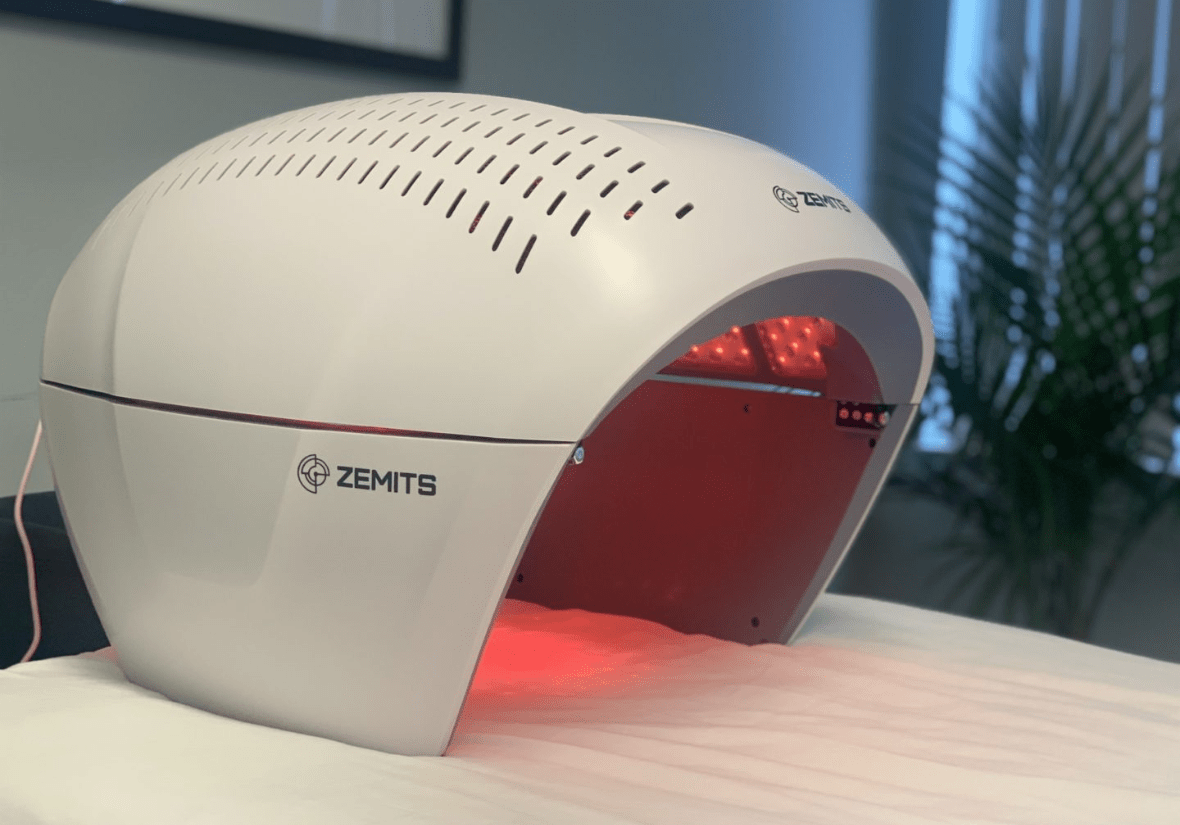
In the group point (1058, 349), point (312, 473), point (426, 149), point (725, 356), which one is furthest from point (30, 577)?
point (1058, 349)

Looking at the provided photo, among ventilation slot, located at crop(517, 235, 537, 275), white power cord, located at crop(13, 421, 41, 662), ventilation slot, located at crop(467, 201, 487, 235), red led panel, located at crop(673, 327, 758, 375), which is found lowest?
white power cord, located at crop(13, 421, 41, 662)

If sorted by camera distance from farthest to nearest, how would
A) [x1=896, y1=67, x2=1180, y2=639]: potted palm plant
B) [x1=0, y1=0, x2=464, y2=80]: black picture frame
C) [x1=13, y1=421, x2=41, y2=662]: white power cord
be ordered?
[x1=896, y1=67, x2=1180, y2=639]: potted palm plant < [x1=0, y1=0, x2=464, y2=80]: black picture frame < [x1=13, y1=421, x2=41, y2=662]: white power cord

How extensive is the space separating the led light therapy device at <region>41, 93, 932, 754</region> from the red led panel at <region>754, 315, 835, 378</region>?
0.16 metres

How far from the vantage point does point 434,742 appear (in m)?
0.78

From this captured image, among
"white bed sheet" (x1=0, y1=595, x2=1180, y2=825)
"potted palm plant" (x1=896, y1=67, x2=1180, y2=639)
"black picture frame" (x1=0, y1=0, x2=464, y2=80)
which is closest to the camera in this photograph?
"white bed sheet" (x1=0, y1=595, x2=1180, y2=825)

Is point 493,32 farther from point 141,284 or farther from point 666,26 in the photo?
point 141,284

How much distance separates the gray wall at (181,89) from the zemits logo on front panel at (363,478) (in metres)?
0.62

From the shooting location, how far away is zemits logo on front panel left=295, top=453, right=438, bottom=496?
73 cm

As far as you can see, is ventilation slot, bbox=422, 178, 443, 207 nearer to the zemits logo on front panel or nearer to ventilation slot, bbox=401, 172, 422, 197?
ventilation slot, bbox=401, 172, 422, 197

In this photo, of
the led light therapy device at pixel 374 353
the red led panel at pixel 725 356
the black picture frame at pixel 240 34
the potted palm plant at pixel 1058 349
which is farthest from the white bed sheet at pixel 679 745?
the potted palm plant at pixel 1058 349

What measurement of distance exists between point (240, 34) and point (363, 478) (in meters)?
0.81

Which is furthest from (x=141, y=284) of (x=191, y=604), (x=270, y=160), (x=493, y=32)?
(x=493, y=32)

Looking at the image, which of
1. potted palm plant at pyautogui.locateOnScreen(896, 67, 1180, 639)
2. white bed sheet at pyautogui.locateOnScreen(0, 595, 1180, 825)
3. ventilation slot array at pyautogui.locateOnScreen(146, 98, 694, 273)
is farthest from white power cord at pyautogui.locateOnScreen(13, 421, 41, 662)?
potted palm plant at pyautogui.locateOnScreen(896, 67, 1180, 639)

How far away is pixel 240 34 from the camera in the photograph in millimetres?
1345
